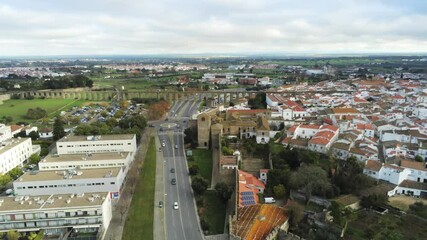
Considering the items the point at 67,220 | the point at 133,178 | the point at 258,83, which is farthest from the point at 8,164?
the point at 258,83

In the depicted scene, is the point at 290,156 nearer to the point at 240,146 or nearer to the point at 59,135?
the point at 240,146

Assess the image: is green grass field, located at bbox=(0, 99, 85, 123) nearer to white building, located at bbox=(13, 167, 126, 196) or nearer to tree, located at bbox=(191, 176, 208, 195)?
white building, located at bbox=(13, 167, 126, 196)

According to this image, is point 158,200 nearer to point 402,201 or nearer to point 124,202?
point 124,202

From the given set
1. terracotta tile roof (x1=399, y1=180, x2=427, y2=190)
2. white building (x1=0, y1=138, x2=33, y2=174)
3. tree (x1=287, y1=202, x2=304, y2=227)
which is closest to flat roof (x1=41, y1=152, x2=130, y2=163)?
white building (x1=0, y1=138, x2=33, y2=174)

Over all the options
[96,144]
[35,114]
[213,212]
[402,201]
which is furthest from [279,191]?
[35,114]

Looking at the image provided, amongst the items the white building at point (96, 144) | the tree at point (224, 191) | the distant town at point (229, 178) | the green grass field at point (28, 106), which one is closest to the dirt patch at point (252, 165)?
the distant town at point (229, 178)

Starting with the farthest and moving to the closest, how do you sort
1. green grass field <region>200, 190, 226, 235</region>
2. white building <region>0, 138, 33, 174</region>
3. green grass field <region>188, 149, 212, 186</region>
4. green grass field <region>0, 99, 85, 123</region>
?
green grass field <region>0, 99, 85, 123</region> < white building <region>0, 138, 33, 174</region> < green grass field <region>188, 149, 212, 186</region> < green grass field <region>200, 190, 226, 235</region>
